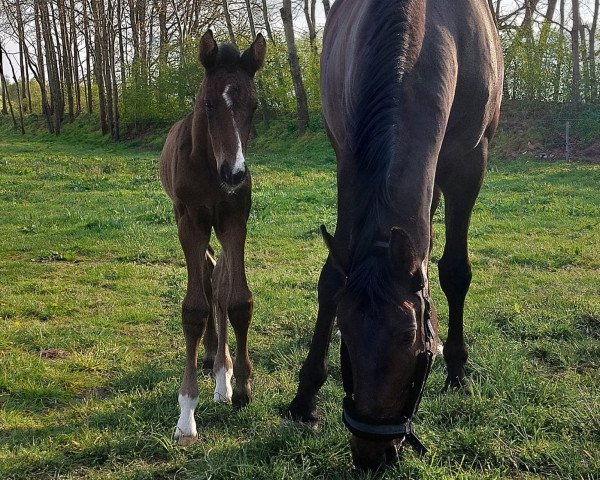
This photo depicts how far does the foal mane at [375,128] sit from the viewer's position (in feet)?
6.73

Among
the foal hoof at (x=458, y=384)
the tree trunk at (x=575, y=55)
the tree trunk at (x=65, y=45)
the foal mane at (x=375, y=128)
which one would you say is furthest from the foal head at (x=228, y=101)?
the tree trunk at (x=65, y=45)

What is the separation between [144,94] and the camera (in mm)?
26672

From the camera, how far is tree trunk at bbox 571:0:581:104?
16734mm

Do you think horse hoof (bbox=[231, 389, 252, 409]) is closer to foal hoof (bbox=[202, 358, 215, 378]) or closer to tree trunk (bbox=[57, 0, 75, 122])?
foal hoof (bbox=[202, 358, 215, 378])

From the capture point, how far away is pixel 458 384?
11.8 ft

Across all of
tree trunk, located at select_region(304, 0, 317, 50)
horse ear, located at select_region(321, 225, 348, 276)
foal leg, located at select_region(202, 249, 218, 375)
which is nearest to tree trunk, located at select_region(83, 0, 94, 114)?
tree trunk, located at select_region(304, 0, 317, 50)

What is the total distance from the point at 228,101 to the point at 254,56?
0.35m

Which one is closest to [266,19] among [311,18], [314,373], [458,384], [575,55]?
[311,18]

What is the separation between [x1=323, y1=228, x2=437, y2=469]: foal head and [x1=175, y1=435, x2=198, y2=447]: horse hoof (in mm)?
1222

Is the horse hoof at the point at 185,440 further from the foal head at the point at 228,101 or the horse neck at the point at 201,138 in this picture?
the horse neck at the point at 201,138

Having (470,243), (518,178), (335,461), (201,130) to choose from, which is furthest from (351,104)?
(518,178)

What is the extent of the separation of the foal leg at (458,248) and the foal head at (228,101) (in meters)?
1.38

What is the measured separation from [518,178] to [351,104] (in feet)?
37.0

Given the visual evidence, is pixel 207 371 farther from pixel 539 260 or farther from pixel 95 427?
pixel 539 260
